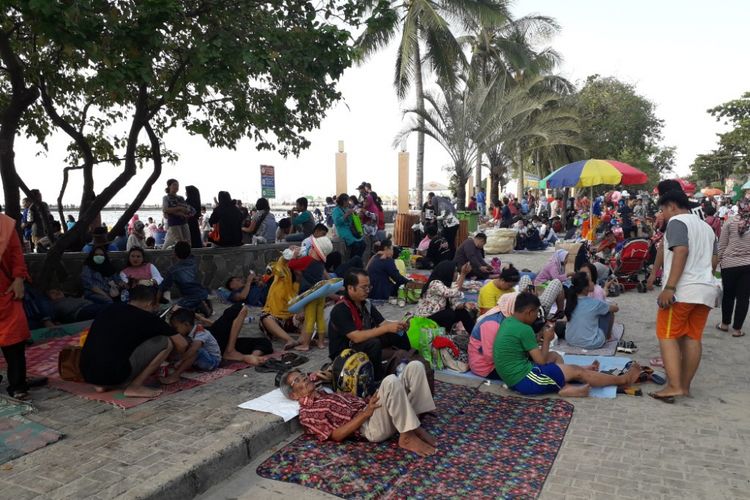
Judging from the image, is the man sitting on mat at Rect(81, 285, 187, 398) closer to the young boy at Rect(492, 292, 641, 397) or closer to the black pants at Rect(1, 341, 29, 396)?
the black pants at Rect(1, 341, 29, 396)

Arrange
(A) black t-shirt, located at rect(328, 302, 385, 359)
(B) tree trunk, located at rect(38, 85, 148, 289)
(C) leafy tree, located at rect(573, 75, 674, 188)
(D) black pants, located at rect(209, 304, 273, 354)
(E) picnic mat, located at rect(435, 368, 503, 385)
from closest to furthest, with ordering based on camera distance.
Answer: (A) black t-shirt, located at rect(328, 302, 385, 359), (E) picnic mat, located at rect(435, 368, 503, 385), (D) black pants, located at rect(209, 304, 273, 354), (B) tree trunk, located at rect(38, 85, 148, 289), (C) leafy tree, located at rect(573, 75, 674, 188)

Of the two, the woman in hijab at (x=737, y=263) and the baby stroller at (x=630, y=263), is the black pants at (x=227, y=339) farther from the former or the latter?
the baby stroller at (x=630, y=263)

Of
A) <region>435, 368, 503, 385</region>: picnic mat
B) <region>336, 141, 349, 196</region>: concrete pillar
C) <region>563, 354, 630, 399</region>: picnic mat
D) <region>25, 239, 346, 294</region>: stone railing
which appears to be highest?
<region>336, 141, 349, 196</region>: concrete pillar

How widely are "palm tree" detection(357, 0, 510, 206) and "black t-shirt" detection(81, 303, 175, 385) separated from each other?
1391 cm

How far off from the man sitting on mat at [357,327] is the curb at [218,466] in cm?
77

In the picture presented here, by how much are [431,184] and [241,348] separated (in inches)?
1418

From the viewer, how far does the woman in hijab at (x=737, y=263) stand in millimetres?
6344

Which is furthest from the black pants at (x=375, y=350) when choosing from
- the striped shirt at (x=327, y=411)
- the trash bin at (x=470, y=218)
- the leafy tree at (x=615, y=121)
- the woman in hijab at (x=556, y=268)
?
the leafy tree at (x=615, y=121)

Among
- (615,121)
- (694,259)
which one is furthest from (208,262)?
(615,121)

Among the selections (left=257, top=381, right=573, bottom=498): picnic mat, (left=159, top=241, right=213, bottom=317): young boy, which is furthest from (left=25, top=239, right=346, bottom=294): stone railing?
(left=257, top=381, right=573, bottom=498): picnic mat

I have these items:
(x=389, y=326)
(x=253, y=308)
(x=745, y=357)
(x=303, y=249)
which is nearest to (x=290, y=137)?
(x=303, y=249)

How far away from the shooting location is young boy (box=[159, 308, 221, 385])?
5000mm

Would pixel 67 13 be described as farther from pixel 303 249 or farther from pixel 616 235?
pixel 616 235

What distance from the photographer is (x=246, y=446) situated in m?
3.76
